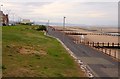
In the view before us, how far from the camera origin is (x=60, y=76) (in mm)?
20047

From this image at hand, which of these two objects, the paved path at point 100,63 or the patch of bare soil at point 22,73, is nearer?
the patch of bare soil at point 22,73

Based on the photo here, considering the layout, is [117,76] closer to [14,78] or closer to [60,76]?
[60,76]

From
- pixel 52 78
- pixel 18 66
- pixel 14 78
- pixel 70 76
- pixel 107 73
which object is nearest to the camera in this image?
pixel 14 78

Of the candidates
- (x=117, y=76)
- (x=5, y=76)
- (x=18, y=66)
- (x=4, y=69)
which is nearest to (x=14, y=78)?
(x=5, y=76)

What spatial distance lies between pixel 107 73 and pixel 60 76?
Result: 5.42 metres

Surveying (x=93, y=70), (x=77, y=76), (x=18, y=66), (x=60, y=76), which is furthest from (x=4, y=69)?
(x=93, y=70)

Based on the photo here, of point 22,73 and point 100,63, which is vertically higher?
point 22,73

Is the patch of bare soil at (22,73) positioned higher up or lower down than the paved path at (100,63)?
higher up

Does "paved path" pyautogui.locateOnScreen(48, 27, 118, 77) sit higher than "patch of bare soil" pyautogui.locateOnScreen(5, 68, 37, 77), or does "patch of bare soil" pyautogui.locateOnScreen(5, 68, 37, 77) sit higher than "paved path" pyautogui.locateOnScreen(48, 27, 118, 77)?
"patch of bare soil" pyautogui.locateOnScreen(5, 68, 37, 77)

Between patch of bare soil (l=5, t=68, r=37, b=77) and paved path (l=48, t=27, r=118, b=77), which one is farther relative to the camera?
paved path (l=48, t=27, r=118, b=77)

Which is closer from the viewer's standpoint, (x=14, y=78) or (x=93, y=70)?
(x=14, y=78)

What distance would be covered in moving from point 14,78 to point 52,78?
2.54m

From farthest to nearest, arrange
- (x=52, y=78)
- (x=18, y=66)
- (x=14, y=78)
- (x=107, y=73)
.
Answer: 1. (x=107, y=73)
2. (x=18, y=66)
3. (x=52, y=78)
4. (x=14, y=78)

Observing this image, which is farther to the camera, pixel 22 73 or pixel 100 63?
pixel 100 63
